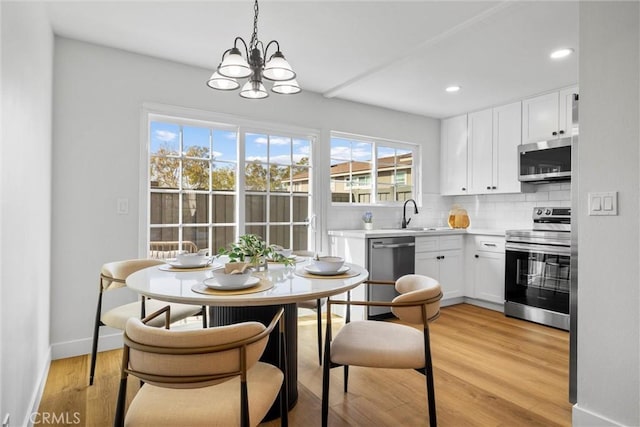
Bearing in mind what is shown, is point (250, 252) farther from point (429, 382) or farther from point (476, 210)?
point (476, 210)

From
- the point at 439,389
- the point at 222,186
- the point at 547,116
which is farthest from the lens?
the point at 547,116

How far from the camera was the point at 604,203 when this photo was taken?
5.72 feet

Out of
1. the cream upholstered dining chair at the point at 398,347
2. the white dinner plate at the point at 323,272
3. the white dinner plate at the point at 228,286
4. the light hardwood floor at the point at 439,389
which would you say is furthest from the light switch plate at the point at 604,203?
the white dinner plate at the point at 228,286

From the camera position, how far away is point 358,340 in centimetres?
178

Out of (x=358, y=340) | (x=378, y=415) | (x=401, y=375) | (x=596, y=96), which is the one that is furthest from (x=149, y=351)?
(x=596, y=96)

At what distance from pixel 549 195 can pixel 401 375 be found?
2.86 metres

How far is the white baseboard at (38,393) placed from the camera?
178 cm

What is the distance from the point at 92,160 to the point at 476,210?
4.32m

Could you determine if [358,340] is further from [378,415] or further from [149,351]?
[149,351]

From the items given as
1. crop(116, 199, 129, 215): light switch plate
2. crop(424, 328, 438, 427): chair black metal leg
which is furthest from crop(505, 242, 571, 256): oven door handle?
crop(116, 199, 129, 215): light switch plate

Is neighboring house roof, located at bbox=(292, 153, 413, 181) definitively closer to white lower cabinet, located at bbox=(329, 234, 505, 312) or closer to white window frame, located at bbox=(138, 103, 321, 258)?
white window frame, located at bbox=(138, 103, 321, 258)

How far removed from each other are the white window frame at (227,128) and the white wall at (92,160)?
0.06 meters

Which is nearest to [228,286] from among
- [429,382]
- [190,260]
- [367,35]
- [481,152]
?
[190,260]

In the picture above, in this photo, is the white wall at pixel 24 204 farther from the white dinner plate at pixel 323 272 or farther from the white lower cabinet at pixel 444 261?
the white lower cabinet at pixel 444 261
